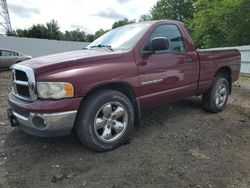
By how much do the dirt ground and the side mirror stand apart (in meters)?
1.37

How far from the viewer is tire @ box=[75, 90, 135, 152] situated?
3.87 meters

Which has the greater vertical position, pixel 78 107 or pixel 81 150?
pixel 78 107

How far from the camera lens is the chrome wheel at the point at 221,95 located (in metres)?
6.33

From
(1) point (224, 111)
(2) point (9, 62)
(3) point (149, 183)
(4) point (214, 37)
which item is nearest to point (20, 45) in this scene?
(2) point (9, 62)

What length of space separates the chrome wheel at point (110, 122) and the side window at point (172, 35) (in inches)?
61.7

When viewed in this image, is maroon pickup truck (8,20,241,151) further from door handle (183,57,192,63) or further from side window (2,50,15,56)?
side window (2,50,15,56)

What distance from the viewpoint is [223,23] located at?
2777 centimetres

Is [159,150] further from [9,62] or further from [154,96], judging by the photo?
[9,62]

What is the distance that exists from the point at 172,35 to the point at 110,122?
88.5 inches

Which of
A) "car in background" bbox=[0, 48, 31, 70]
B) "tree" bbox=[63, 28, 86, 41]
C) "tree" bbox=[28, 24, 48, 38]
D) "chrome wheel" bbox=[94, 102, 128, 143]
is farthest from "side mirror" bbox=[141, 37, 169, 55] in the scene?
"tree" bbox=[63, 28, 86, 41]

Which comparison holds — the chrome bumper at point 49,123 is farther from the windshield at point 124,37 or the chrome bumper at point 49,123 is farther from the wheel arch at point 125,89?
the windshield at point 124,37

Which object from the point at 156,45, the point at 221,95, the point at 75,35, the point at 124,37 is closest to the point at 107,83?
the point at 156,45

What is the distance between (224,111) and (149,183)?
148 inches

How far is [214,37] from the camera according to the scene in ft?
98.7
